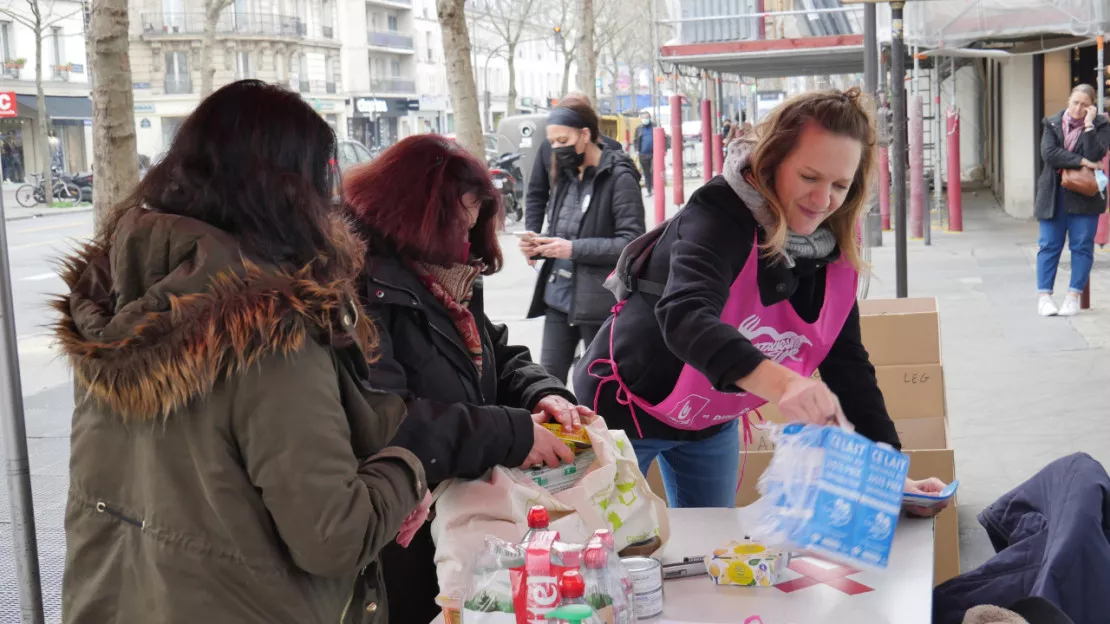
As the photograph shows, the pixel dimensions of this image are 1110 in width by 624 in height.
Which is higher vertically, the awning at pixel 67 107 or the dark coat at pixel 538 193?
the awning at pixel 67 107

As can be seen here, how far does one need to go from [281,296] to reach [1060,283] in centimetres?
1095

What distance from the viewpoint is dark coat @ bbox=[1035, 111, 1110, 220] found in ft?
31.0

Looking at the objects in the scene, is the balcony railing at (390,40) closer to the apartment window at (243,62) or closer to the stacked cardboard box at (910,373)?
the apartment window at (243,62)

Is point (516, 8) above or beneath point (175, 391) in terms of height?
above

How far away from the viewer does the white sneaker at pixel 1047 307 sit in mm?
9891

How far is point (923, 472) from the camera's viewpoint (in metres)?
3.86

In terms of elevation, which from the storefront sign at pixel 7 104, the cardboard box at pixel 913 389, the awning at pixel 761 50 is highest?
the awning at pixel 761 50

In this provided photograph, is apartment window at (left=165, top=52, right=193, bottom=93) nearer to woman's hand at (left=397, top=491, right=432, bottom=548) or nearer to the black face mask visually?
the black face mask

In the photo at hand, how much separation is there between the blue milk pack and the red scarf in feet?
2.49

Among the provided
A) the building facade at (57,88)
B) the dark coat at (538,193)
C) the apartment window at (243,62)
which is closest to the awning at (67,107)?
the building facade at (57,88)

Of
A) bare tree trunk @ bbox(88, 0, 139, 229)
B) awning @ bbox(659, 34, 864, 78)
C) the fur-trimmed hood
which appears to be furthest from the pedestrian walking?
the fur-trimmed hood

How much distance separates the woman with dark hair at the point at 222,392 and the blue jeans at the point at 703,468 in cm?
146

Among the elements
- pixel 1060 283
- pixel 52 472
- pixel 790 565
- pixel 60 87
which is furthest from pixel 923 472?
pixel 60 87

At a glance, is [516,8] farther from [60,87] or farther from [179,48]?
[60,87]
